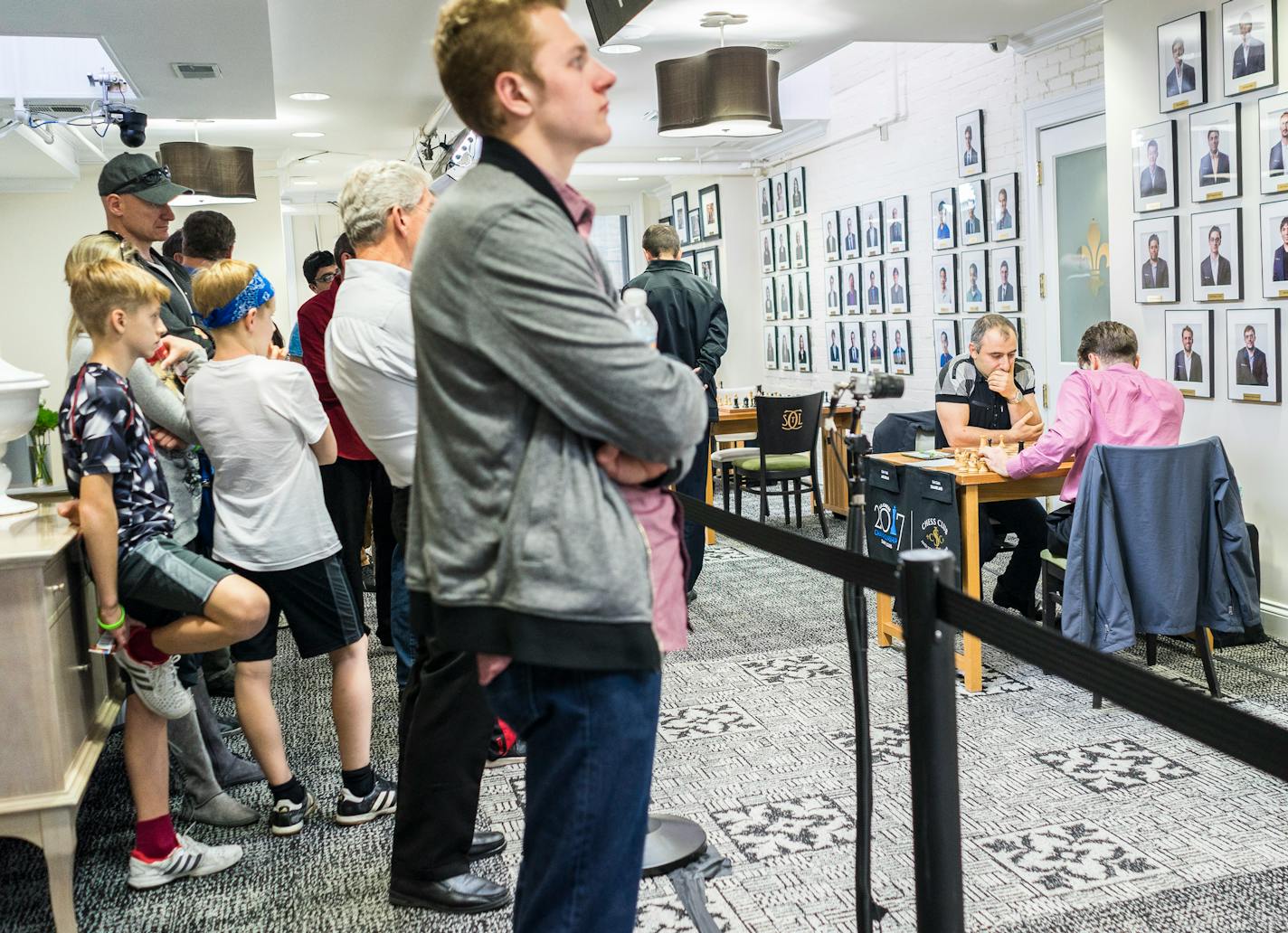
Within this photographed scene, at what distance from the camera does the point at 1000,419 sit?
4.81 metres

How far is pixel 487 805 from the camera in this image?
10.2 ft

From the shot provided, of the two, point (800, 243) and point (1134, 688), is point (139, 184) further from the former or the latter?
point (800, 243)

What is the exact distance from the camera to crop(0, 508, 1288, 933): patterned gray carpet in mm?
2494

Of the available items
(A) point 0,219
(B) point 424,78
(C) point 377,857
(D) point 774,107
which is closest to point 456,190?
(C) point 377,857

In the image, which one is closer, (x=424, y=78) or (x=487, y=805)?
(x=487, y=805)

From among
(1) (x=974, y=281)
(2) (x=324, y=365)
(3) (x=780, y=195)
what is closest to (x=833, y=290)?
(3) (x=780, y=195)

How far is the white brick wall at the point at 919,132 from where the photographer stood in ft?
21.8

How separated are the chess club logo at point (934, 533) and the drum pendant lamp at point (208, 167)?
4.89 meters

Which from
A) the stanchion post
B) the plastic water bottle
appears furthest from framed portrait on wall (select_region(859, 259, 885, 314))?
the plastic water bottle

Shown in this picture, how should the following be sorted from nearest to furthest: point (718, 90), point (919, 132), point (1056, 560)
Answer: point (1056, 560), point (718, 90), point (919, 132)

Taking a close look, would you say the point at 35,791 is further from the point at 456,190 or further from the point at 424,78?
the point at 424,78

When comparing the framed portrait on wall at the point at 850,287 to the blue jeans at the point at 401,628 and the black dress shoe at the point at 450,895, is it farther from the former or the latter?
the black dress shoe at the point at 450,895

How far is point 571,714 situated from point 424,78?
672 centimetres

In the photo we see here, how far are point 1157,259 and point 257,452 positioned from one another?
12.7 feet
